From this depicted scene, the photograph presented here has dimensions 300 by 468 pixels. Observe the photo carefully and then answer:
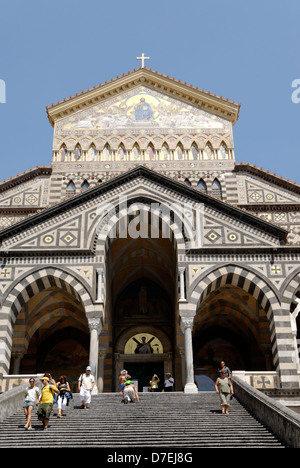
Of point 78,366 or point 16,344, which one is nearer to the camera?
point 16,344

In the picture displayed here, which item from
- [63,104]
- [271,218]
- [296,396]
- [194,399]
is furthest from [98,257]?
[63,104]

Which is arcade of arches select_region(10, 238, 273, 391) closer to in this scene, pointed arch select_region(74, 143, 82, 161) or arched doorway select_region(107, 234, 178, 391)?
arched doorway select_region(107, 234, 178, 391)

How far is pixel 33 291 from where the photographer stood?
21.3 m

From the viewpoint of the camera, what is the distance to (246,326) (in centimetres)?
2552

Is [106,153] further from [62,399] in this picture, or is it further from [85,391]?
[62,399]

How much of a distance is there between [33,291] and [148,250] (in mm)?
6471

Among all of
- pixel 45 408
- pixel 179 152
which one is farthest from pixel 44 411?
pixel 179 152

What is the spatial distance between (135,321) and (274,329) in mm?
8303

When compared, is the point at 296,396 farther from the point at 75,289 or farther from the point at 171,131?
the point at 171,131

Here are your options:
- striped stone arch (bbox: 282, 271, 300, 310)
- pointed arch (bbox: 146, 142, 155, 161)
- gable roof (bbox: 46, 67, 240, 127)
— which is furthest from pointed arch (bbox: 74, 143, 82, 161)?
striped stone arch (bbox: 282, 271, 300, 310)

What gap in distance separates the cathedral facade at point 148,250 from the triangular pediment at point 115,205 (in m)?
0.05

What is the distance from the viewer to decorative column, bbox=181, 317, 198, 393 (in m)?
18.9

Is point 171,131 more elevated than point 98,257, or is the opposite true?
point 171,131

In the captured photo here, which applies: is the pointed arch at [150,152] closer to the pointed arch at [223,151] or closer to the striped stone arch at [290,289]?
the pointed arch at [223,151]
